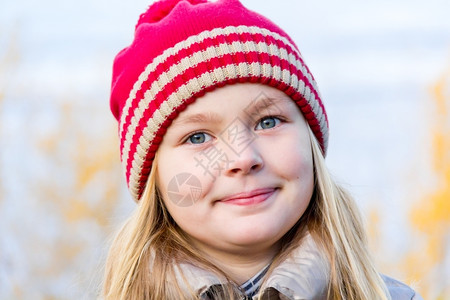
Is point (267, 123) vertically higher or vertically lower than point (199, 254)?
higher

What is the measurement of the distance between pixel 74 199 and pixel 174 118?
196 inches

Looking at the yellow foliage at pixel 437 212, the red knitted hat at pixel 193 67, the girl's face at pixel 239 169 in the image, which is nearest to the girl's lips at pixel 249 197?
the girl's face at pixel 239 169

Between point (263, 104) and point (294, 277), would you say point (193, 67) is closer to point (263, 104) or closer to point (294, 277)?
point (263, 104)

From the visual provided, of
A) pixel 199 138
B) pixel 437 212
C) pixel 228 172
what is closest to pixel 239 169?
pixel 228 172

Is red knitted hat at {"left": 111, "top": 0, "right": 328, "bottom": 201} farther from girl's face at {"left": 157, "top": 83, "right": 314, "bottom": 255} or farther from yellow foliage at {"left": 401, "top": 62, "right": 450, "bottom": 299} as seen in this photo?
yellow foliage at {"left": 401, "top": 62, "right": 450, "bottom": 299}

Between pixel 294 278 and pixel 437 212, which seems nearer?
pixel 294 278

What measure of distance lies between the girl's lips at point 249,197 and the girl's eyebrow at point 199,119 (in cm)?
20

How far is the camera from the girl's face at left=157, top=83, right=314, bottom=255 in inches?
78.3

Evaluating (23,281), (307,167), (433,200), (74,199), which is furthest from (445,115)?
(307,167)

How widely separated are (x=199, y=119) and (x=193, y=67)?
148 millimetres

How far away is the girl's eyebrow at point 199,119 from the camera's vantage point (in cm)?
200

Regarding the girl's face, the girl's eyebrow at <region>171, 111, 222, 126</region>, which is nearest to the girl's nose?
the girl's face

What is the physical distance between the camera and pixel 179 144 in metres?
2.08

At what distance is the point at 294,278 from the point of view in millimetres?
2016
